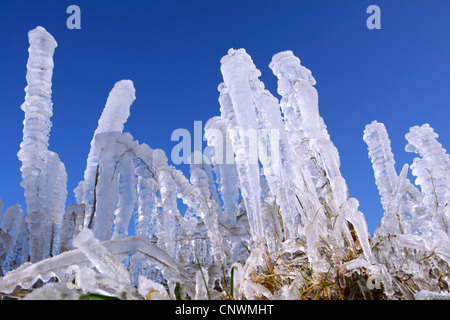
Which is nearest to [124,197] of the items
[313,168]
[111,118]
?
[111,118]

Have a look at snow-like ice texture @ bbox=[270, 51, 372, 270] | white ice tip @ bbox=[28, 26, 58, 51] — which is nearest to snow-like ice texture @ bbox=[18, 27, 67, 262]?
white ice tip @ bbox=[28, 26, 58, 51]

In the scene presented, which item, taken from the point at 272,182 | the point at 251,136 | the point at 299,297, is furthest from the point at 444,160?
the point at 299,297

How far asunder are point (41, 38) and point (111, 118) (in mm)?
954

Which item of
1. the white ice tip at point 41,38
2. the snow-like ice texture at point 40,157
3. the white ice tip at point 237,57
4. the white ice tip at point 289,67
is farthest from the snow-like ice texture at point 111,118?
the white ice tip at point 289,67

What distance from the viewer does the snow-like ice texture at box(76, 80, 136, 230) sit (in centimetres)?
220

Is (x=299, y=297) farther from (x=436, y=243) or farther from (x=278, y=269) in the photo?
(x=436, y=243)

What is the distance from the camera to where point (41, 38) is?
8.54 feet

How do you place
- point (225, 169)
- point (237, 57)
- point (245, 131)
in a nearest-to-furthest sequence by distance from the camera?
1. point (245, 131)
2. point (237, 57)
3. point (225, 169)

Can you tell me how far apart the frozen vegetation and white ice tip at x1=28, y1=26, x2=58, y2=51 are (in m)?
0.01

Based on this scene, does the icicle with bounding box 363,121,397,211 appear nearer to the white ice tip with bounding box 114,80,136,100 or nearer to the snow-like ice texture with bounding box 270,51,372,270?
A: the snow-like ice texture with bounding box 270,51,372,270

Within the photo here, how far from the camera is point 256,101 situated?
2.29m

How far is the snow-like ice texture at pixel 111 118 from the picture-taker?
220 cm

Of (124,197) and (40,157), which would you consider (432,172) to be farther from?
(40,157)

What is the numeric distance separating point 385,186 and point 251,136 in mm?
1562
